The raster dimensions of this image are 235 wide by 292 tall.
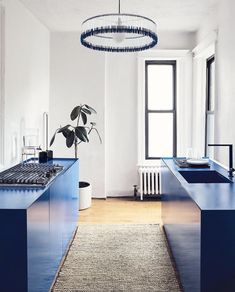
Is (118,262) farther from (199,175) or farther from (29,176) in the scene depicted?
(29,176)

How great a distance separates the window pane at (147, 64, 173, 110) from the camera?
21.3 feet

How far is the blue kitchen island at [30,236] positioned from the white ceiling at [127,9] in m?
2.53

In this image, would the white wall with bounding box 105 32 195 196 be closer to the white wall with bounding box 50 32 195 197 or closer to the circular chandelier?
the white wall with bounding box 50 32 195 197

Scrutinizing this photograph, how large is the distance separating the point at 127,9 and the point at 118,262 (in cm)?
306

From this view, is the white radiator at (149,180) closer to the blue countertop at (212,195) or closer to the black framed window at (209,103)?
the black framed window at (209,103)

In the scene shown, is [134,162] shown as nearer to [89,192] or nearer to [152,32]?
[89,192]

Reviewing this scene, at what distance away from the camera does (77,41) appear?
626cm

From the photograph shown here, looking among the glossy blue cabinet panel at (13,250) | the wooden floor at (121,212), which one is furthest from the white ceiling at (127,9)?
the glossy blue cabinet panel at (13,250)

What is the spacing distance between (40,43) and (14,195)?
365 centimetres

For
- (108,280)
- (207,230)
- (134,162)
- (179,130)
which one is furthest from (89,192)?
(207,230)

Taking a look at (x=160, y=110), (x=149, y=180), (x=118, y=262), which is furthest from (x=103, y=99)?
(x=118, y=262)

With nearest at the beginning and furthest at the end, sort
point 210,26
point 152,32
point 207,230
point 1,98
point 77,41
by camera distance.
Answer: point 207,230 → point 152,32 → point 1,98 → point 210,26 → point 77,41

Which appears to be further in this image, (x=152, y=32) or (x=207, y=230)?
(x=152, y=32)

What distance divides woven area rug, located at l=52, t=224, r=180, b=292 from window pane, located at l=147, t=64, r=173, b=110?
8.15 feet
